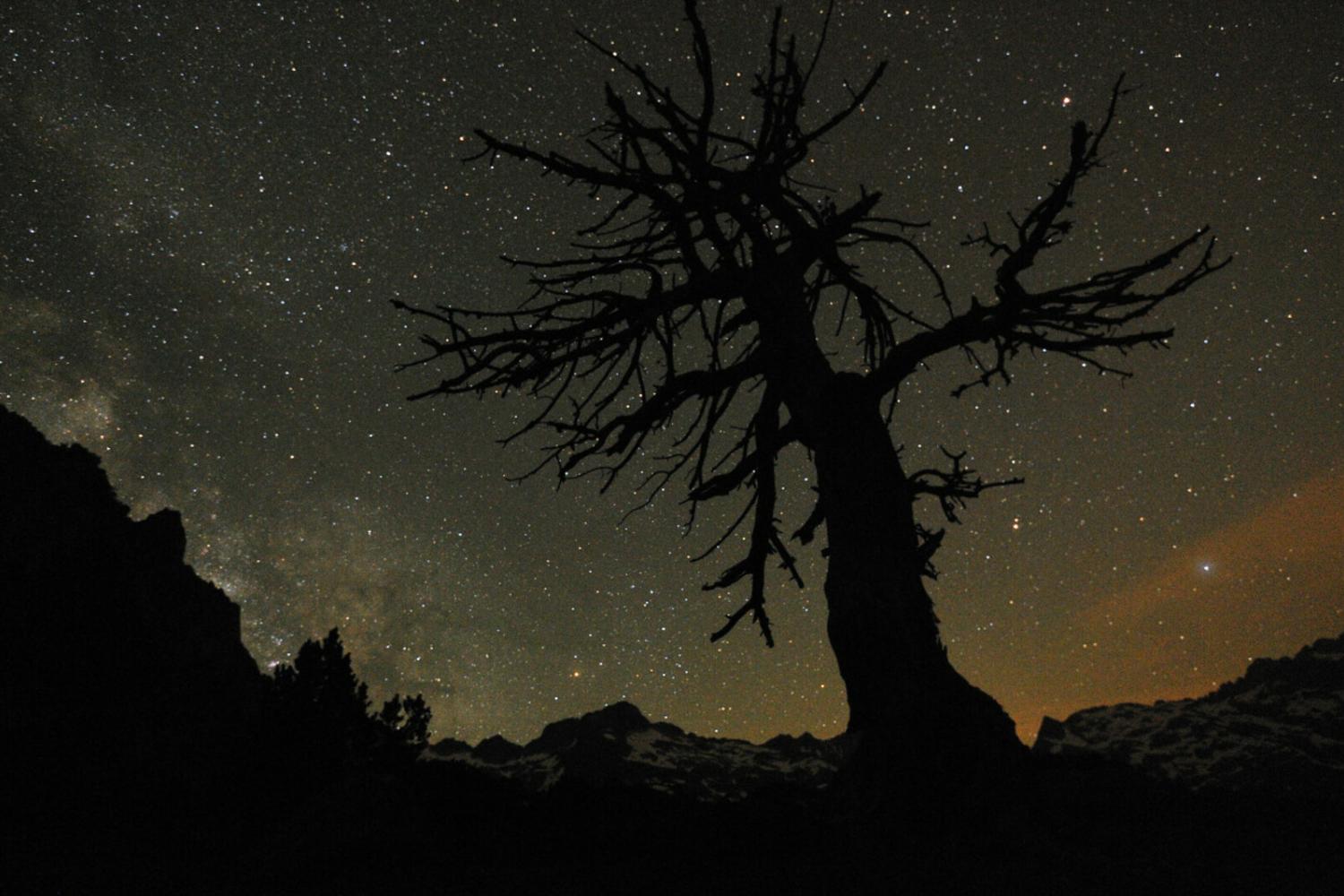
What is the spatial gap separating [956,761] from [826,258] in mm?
3370

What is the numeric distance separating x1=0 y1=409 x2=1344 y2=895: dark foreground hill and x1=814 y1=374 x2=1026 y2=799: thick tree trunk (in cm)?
10

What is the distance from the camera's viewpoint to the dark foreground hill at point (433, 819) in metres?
2.62

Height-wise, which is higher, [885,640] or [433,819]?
[885,640]

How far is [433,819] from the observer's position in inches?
304

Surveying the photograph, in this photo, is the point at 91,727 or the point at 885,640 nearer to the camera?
the point at 885,640

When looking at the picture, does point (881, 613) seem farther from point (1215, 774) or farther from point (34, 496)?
point (1215, 774)

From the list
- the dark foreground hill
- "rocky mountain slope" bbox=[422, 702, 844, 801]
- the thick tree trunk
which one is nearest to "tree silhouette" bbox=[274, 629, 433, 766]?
the dark foreground hill

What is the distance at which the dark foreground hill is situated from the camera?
2619mm

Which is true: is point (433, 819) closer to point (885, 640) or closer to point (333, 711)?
point (885, 640)

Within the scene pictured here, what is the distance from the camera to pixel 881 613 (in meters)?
3.08

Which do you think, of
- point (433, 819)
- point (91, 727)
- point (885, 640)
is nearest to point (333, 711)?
point (91, 727)

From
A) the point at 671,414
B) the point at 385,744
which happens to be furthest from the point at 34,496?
the point at 671,414

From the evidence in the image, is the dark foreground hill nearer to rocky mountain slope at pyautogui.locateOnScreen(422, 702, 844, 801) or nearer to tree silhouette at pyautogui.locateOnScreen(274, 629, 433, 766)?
tree silhouette at pyautogui.locateOnScreen(274, 629, 433, 766)

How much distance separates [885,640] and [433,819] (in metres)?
6.72
